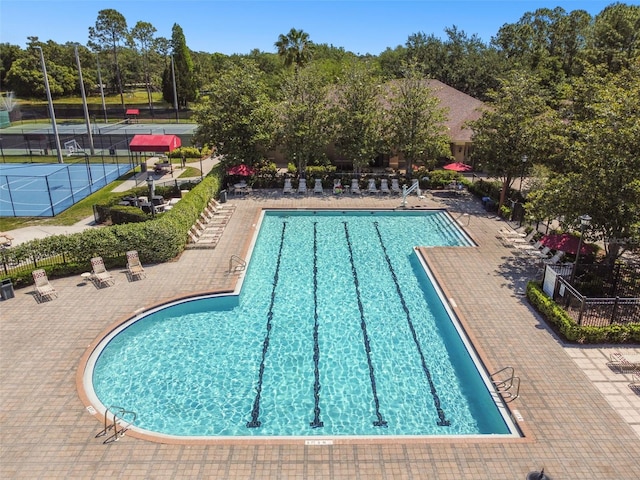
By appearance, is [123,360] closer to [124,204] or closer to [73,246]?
[73,246]

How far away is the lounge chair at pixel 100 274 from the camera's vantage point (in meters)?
17.1

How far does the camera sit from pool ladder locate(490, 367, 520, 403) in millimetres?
11508

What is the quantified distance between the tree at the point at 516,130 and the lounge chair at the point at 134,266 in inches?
768

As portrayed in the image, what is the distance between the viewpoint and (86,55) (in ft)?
280

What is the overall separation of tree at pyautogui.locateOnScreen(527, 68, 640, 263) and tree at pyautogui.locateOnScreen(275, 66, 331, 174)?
15873 mm

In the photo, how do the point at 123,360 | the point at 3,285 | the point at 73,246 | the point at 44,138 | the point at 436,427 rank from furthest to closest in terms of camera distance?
the point at 44,138 → the point at 73,246 → the point at 3,285 → the point at 123,360 → the point at 436,427

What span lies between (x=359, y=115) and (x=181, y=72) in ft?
169

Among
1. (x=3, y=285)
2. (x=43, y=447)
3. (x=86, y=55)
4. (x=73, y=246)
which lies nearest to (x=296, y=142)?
(x=73, y=246)

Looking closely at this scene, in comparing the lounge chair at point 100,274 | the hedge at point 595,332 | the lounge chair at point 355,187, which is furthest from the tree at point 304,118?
the hedge at point 595,332

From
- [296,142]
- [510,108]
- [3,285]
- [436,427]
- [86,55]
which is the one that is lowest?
[436,427]

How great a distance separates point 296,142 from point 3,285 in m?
18.7

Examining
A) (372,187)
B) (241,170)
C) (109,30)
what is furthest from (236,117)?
(109,30)

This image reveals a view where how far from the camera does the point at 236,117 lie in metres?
28.7

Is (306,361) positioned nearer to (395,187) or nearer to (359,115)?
(359,115)
